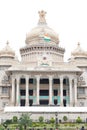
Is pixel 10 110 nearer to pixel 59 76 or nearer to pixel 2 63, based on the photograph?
pixel 59 76

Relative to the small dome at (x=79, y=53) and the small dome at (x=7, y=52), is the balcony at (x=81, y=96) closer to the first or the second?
the small dome at (x=79, y=53)

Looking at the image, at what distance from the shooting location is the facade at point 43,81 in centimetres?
6116

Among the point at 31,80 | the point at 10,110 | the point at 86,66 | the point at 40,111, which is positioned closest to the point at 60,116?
the point at 40,111

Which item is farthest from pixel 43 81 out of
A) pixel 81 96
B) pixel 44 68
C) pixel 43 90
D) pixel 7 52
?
pixel 7 52

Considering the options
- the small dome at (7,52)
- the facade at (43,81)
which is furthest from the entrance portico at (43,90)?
the small dome at (7,52)

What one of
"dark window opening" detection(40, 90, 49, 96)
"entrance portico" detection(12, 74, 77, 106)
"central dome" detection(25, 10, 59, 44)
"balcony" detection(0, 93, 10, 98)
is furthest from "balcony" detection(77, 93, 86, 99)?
"central dome" detection(25, 10, 59, 44)

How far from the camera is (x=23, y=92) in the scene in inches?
2520

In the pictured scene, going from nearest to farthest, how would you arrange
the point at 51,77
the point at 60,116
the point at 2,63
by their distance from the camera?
the point at 60,116 < the point at 51,77 < the point at 2,63

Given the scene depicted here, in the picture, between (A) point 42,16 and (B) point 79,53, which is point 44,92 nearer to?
(B) point 79,53

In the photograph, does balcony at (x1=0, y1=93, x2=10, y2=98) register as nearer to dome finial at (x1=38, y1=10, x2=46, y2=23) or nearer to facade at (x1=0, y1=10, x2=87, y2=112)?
facade at (x1=0, y1=10, x2=87, y2=112)

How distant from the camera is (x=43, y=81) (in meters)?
65.6

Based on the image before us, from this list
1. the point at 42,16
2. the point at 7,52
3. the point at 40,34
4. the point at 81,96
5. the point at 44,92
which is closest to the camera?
the point at 44,92

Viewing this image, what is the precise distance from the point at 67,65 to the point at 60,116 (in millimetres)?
17431

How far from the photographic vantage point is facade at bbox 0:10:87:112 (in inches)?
2408
